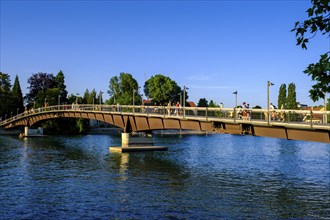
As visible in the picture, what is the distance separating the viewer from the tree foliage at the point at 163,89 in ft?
471

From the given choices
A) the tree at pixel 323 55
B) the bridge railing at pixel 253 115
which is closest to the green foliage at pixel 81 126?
the bridge railing at pixel 253 115

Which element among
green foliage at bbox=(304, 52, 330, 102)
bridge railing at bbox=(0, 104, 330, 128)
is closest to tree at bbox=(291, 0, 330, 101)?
green foliage at bbox=(304, 52, 330, 102)

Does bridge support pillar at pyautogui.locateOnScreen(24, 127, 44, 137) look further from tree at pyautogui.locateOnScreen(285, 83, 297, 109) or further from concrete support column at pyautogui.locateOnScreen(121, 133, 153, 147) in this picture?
tree at pyautogui.locateOnScreen(285, 83, 297, 109)

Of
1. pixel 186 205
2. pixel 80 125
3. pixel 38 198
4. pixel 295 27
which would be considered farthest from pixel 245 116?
pixel 80 125

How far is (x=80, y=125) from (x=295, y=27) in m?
124

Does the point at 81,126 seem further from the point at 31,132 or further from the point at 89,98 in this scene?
the point at 89,98

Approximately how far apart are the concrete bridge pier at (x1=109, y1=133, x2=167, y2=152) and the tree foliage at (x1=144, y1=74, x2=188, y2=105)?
79419 mm

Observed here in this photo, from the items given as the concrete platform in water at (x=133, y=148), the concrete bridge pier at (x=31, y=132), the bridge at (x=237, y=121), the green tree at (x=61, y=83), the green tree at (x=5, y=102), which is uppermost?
the green tree at (x=61, y=83)

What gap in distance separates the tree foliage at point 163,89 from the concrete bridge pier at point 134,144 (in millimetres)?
79419

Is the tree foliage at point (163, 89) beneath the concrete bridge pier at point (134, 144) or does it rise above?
above

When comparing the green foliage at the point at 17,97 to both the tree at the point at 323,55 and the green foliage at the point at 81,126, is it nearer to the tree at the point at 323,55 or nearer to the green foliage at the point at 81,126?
the green foliage at the point at 81,126

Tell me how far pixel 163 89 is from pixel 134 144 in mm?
82005

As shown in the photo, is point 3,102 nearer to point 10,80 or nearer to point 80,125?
point 10,80

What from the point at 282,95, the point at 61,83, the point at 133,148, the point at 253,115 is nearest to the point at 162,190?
the point at 253,115
